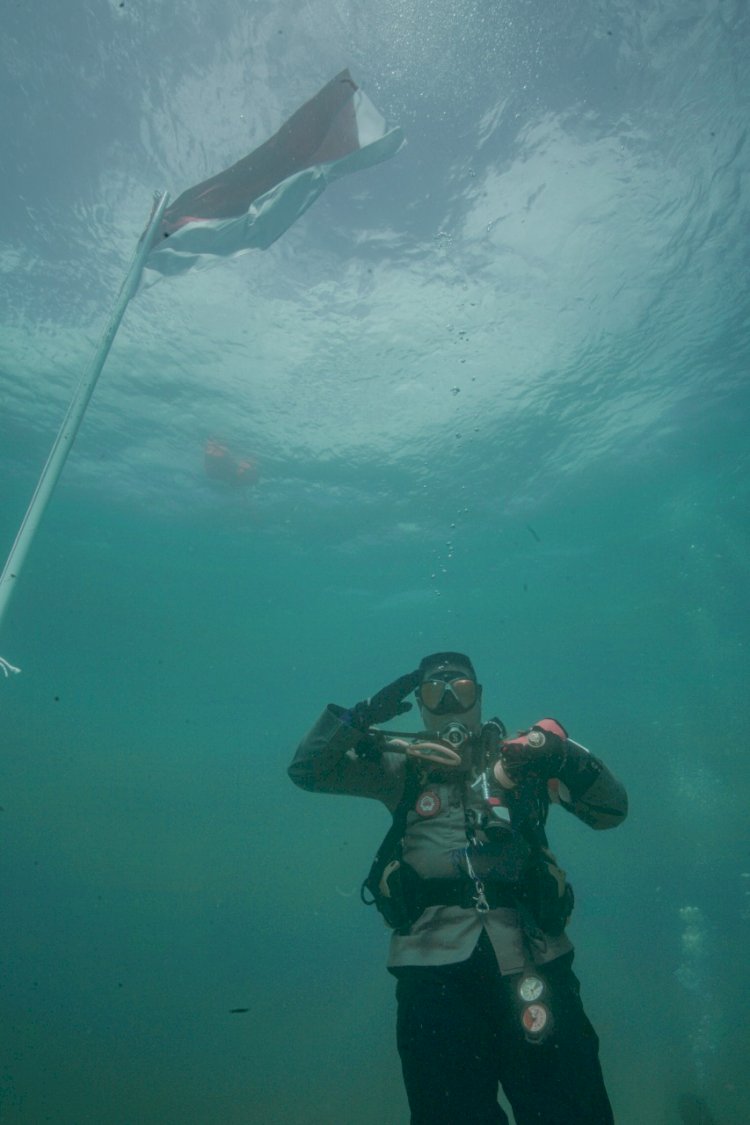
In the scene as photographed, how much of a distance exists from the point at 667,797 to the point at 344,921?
3506 centimetres

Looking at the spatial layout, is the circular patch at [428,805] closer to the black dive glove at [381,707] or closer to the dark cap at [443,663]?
the black dive glove at [381,707]

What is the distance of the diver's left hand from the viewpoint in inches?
138

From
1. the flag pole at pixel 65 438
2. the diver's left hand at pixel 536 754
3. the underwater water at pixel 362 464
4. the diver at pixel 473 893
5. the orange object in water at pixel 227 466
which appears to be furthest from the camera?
the orange object in water at pixel 227 466

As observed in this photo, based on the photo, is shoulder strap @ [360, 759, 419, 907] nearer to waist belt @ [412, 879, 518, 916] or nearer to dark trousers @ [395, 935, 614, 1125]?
waist belt @ [412, 879, 518, 916]

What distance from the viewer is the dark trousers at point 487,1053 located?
9.12 feet

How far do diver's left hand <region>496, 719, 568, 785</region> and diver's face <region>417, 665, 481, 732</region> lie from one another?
0.74 metres

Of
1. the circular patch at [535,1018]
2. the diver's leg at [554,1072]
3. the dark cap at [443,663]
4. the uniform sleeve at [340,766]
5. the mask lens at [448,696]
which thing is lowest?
the diver's leg at [554,1072]

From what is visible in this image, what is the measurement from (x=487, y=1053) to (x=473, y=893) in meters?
0.74

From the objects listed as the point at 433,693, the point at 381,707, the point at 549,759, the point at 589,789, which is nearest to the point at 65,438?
the point at 381,707

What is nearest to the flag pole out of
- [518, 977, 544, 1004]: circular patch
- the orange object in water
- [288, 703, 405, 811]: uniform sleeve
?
[288, 703, 405, 811]: uniform sleeve

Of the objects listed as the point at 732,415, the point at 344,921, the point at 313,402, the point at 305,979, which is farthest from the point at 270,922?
the point at 732,415

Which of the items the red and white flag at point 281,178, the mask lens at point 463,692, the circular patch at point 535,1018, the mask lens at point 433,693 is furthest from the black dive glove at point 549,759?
the red and white flag at point 281,178

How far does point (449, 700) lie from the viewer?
445cm

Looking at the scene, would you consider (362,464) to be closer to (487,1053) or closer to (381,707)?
(381,707)
